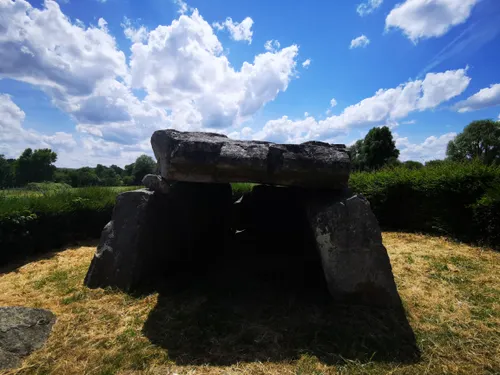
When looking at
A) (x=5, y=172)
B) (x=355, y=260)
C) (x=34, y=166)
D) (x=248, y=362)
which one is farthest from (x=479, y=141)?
(x=5, y=172)

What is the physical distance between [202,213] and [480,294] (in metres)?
4.70

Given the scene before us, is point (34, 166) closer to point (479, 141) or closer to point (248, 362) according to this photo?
point (248, 362)

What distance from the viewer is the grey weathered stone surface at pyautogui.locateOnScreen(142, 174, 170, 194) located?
4.51 m

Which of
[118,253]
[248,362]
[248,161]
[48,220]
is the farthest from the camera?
[48,220]

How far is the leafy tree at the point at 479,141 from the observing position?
35.6 m

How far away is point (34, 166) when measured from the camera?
51.4m

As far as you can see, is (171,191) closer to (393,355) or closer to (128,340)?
(128,340)

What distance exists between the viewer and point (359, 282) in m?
3.52

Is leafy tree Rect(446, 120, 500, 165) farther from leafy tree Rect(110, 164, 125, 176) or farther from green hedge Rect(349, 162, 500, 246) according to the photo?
leafy tree Rect(110, 164, 125, 176)

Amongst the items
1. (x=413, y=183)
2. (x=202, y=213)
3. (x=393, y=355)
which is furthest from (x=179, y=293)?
(x=413, y=183)

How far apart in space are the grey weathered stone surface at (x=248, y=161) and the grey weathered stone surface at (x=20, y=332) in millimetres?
2098

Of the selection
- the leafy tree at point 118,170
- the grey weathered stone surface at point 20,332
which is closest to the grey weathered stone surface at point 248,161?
the grey weathered stone surface at point 20,332

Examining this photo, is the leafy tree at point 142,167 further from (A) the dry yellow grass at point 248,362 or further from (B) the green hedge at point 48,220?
(A) the dry yellow grass at point 248,362

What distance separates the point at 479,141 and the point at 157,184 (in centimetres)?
4498
